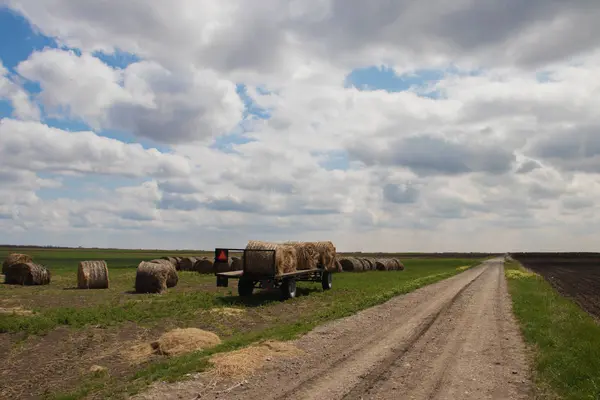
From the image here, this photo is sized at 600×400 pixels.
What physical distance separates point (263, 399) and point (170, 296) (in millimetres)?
17189

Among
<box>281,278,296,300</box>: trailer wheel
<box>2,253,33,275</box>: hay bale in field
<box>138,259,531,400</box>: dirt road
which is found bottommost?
<box>138,259,531,400</box>: dirt road

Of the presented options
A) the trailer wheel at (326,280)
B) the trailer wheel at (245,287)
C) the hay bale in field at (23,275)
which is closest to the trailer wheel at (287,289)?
the trailer wheel at (245,287)

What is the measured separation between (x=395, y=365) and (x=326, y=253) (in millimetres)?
18988

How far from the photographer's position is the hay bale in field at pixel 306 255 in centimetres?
2717

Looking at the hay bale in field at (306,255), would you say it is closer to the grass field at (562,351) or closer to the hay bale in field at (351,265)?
the grass field at (562,351)

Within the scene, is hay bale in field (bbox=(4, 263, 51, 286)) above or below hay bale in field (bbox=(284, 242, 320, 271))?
below

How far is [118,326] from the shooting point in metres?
16.5

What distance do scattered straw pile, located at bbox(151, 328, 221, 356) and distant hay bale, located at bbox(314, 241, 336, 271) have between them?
15.5 m

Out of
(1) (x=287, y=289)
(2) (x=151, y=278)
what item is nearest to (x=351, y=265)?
(1) (x=287, y=289)

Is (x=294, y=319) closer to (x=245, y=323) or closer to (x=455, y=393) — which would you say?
(x=245, y=323)

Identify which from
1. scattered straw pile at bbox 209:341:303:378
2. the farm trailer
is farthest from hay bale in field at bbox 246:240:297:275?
scattered straw pile at bbox 209:341:303:378

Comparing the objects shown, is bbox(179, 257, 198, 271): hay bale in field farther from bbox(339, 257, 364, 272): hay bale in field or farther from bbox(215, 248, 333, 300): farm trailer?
bbox(215, 248, 333, 300): farm trailer

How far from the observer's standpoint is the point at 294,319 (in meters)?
18.4

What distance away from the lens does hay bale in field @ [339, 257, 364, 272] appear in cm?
5241
